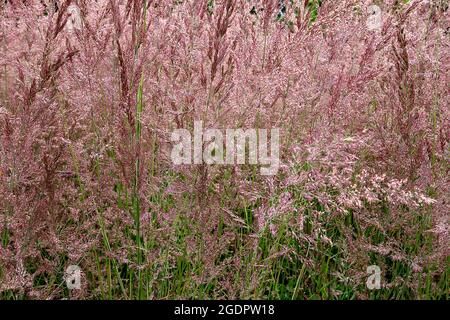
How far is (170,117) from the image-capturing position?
1839mm

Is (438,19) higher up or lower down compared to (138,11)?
higher up

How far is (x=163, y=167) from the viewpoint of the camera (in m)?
1.79

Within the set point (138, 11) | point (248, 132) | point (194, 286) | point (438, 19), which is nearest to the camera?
point (138, 11)

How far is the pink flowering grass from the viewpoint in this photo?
150cm

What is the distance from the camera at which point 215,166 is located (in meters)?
1.60

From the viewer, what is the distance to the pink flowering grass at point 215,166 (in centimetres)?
150

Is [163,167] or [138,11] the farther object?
[163,167]

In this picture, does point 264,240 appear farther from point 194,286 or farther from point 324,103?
point 324,103

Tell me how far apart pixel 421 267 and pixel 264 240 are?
20.1 inches
